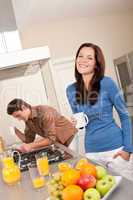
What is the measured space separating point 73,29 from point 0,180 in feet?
4.03

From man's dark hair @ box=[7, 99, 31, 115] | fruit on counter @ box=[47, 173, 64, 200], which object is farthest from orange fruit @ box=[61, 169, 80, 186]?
man's dark hair @ box=[7, 99, 31, 115]

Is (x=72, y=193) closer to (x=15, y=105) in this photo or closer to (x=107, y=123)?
(x=107, y=123)

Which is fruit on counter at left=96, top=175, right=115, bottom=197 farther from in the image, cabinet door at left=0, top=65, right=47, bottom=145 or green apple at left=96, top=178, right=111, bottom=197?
cabinet door at left=0, top=65, right=47, bottom=145

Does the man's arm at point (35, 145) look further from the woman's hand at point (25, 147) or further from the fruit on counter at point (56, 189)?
the fruit on counter at point (56, 189)

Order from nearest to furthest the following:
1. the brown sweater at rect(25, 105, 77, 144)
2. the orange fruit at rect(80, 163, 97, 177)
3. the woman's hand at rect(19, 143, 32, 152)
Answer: the orange fruit at rect(80, 163, 97, 177), the woman's hand at rect(19, 143, 32, 152), the brown sweater at rect(25, 105, 77, 144)

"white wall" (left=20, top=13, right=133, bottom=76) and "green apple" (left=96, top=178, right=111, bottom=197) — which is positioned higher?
"white wall" (left=20, top=13, right=133, bottom=76)

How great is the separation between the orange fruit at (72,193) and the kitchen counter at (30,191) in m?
0.10

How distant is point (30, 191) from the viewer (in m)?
1.21

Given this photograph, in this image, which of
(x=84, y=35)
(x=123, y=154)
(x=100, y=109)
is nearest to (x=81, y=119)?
(x=100, y=109)

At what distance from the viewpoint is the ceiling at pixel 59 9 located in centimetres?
215

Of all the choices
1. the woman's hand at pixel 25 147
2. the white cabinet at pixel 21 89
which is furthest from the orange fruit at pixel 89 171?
the white cabinet at pixel 21 89

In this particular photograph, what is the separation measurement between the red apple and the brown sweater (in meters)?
0.96

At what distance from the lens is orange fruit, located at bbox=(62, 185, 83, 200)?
948 mm

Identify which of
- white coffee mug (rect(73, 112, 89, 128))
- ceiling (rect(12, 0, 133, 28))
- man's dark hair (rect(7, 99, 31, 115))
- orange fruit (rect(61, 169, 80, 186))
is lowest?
orange fruit (rect(61, 169, 80, 186))
